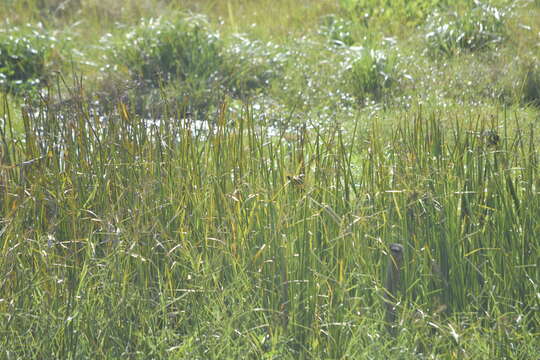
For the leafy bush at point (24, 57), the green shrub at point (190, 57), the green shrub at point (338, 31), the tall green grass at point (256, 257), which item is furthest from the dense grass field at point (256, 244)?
the green shrub at point (338, 31)

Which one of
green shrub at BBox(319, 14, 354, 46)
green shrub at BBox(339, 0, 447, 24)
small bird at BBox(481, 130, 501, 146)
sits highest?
green shrub at BBox(339, 0, 447, 24)

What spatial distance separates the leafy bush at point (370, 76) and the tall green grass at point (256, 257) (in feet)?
10.8

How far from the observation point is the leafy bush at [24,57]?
21.5 feet

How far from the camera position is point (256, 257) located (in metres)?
2.28

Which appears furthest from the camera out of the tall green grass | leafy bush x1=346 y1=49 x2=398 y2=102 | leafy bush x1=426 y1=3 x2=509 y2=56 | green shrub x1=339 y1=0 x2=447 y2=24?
green shrub x1=339 y1=0 x2=447 y2=24

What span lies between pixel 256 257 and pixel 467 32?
16.6ft

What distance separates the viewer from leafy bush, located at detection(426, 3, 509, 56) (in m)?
6.72

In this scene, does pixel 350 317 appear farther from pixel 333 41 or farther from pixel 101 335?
pixel 333 41

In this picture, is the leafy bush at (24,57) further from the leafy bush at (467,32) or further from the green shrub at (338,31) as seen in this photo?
the leafy bush at (467,32)

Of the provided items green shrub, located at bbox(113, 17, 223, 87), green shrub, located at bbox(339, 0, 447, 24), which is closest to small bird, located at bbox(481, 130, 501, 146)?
green shrub, located at bbox(113, 17, 223, 87)

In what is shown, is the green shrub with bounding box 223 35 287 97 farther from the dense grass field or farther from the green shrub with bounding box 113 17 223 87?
the dense grass field

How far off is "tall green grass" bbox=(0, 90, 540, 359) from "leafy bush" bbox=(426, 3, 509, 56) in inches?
164

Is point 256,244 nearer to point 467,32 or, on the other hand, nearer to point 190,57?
point 190,57

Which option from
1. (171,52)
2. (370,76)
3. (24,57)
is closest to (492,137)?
(370,76)
